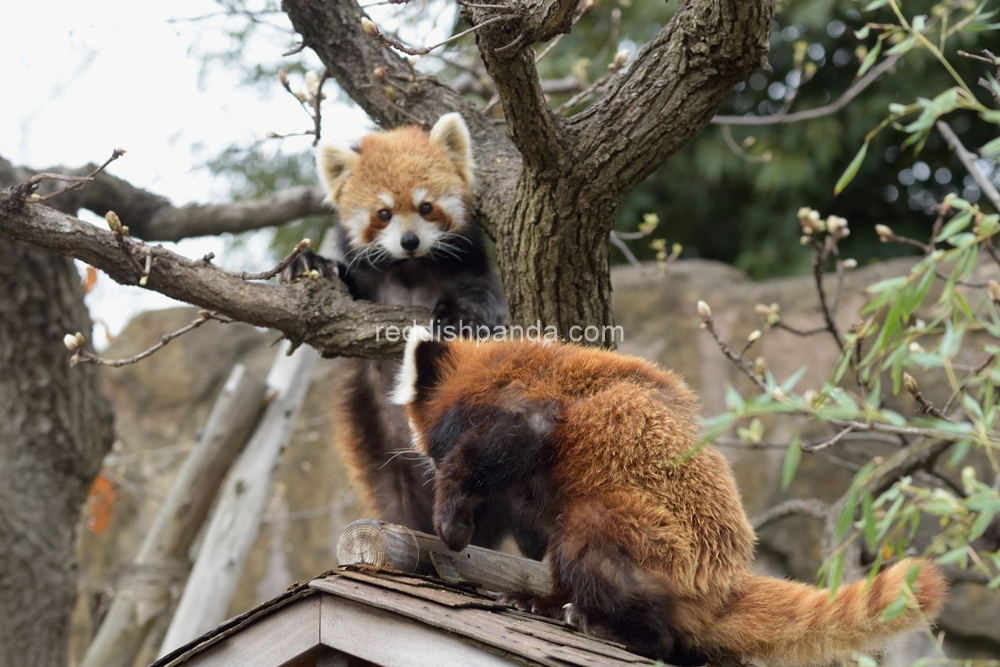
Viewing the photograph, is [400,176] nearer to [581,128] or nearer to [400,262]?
[400,262]

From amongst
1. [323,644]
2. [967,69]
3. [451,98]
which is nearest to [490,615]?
[323,644]

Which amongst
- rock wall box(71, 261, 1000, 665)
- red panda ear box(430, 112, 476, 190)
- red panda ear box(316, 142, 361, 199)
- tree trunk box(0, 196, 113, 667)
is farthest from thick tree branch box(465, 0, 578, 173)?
rock wall box(71, 261, 1000, 665)

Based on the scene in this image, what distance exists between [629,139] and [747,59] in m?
0.44

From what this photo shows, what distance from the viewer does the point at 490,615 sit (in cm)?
233

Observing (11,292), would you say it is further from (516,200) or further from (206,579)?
(516,200)

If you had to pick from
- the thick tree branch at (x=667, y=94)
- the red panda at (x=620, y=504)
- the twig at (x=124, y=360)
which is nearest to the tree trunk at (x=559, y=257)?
the thick tree branch at (x=667, y=94)

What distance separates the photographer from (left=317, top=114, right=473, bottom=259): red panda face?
427cm

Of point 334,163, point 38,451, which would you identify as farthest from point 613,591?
point 38,451

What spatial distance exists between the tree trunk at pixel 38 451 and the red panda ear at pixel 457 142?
6.56ft

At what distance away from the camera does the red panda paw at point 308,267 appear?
3.78 m

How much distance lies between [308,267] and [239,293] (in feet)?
1.92

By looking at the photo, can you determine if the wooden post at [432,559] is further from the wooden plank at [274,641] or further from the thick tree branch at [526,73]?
the thick tree branch at [526,73]

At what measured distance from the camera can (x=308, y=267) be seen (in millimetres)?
3859
